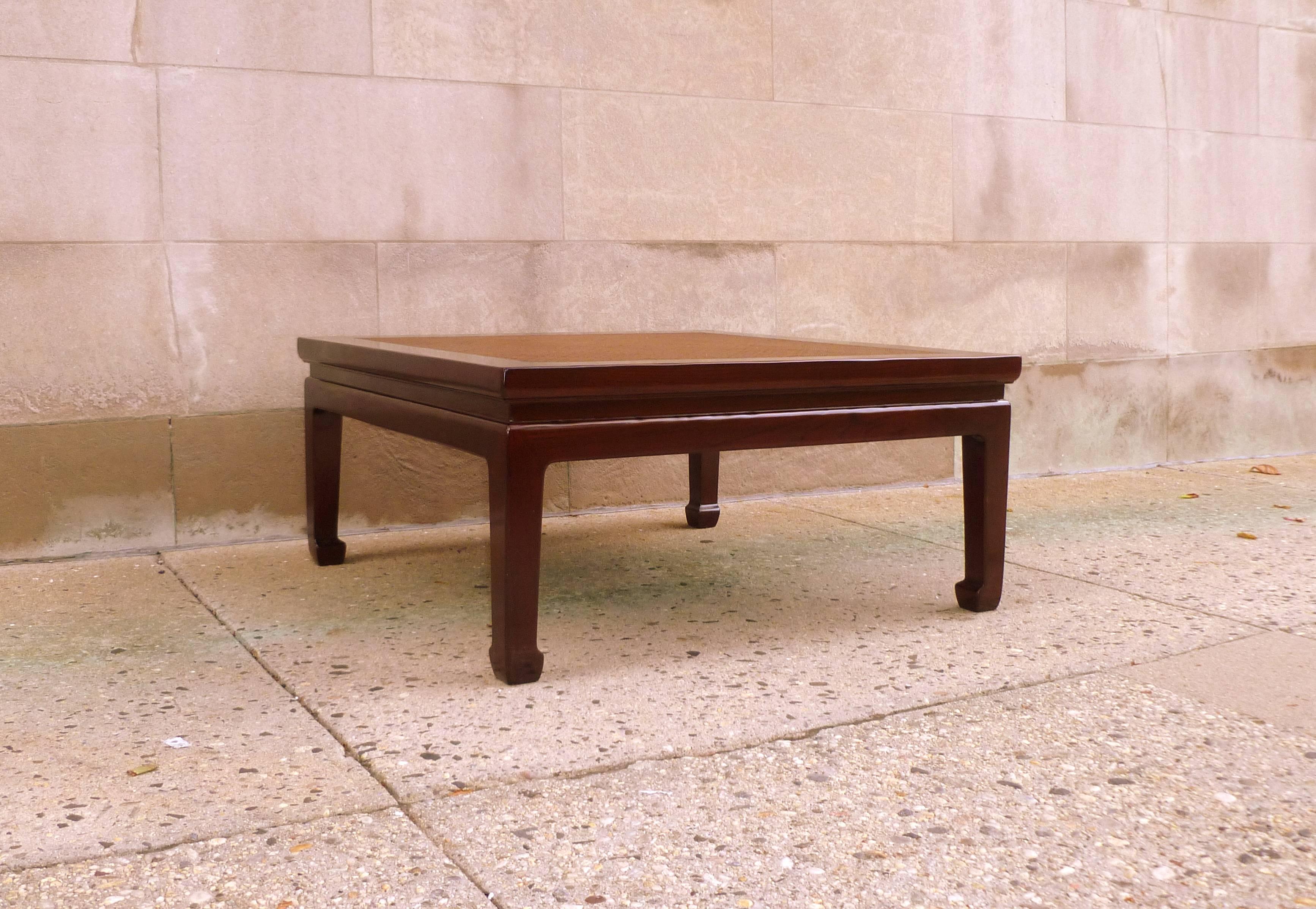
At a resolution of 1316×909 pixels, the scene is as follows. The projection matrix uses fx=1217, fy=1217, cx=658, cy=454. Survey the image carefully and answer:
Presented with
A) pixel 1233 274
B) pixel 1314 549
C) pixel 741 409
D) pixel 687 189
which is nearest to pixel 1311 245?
pixel 1233 274

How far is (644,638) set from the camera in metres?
2.64

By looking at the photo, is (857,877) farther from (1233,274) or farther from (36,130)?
(1233,274)

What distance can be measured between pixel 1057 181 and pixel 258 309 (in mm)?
3133

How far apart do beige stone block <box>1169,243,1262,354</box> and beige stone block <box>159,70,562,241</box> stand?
287 centimetres

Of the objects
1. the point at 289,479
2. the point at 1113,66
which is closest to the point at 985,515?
the point at 289,479

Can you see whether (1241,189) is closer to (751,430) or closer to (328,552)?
(751,430)

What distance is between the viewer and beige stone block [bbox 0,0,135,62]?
325 cm

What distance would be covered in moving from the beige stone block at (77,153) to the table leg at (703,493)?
5.73 ft

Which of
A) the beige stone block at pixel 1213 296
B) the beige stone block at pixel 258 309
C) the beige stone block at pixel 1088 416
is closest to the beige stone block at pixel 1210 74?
the beige stone block at pixel 1213 296

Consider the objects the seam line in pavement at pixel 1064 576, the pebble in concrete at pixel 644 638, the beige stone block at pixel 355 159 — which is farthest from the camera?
the beige stone block at pixel 355 159

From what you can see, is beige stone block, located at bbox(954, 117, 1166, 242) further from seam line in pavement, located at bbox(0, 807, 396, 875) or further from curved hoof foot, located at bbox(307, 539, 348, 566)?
seam line in pavement, located at bbox(0, 807, 396, 875)

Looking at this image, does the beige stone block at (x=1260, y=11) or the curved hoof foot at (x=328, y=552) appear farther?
the beige stone block at (x=1260, y=11)

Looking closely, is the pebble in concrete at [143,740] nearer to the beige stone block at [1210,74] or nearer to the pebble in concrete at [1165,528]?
the pebble in concrete at [1165,528]

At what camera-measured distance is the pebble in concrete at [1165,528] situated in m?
3.04
